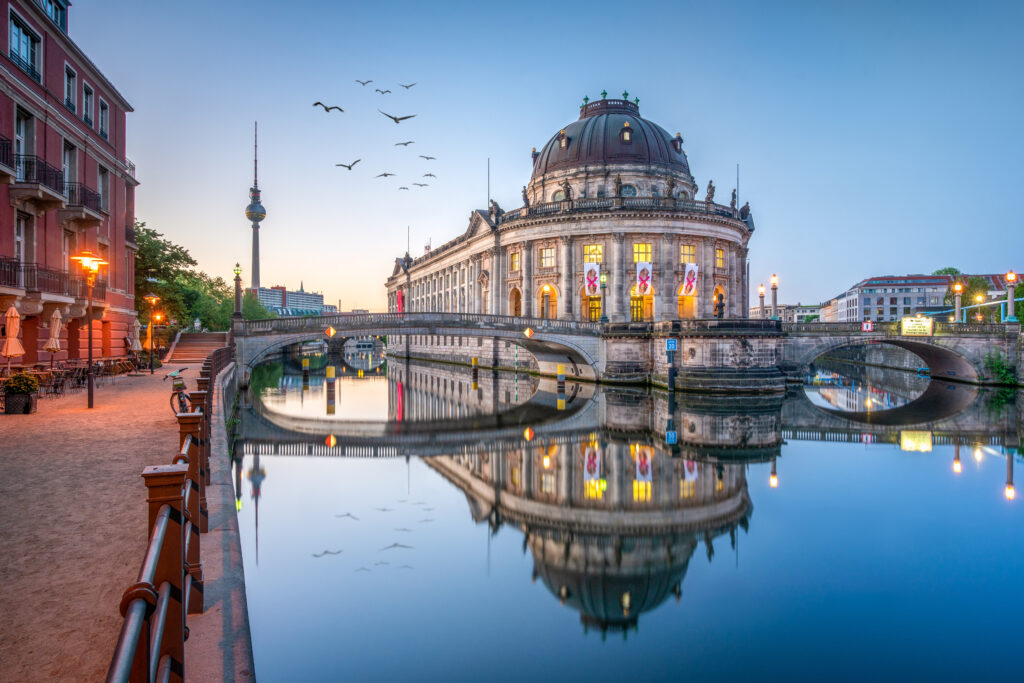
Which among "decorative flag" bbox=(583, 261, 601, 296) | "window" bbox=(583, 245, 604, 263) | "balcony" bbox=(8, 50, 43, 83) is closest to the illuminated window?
"window" bbox=(583, 245, 604, 263)

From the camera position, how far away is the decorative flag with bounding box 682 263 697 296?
4712 centimetres

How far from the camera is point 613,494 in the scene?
13.6 m

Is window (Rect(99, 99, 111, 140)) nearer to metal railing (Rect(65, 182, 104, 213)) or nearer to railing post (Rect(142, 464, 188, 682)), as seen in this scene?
metal railing (Rect(65, 182, 104, 213))

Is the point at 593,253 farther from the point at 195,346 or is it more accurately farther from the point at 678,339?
the point at 195,346

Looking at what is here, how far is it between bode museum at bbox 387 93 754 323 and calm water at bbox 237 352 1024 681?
1061 inches

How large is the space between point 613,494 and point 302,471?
309 inches

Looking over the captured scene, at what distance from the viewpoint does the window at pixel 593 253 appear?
47.5 metres

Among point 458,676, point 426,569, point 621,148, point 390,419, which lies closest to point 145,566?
point 458,676

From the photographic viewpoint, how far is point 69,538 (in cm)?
629

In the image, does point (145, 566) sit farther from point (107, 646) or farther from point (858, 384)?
point (858, 384)

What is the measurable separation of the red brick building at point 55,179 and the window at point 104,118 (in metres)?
0.08

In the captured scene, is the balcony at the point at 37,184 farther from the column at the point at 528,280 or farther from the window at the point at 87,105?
the column at the point at 528,280

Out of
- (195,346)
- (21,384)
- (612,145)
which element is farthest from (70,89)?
(612,145)

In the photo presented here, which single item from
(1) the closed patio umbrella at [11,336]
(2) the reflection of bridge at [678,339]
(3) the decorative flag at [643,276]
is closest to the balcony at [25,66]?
(1) the closed patio umbrella at [11,336]
